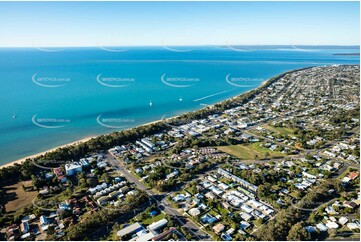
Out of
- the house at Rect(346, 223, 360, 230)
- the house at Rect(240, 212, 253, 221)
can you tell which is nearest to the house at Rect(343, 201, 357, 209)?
the house at Rect(346, 223, 360, 230)

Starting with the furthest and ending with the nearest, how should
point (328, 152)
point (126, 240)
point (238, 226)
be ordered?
point (328, 152) → point (238, 226) → point (126, 240)

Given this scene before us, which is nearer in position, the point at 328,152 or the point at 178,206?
the point at 178,206

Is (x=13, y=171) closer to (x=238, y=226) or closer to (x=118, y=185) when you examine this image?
(x=118, y=185)

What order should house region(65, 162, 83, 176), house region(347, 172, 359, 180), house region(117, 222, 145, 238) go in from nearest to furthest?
house region(117, 222, 145, 238) < house region(347, 172, 359, 180) < house region(65, 162, 83, 176)

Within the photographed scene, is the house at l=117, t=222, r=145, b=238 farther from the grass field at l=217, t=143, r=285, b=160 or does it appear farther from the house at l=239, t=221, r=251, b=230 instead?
the grass field at l=217, t=143, r=285, b=160

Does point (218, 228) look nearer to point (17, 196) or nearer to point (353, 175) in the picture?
point (353, 175)

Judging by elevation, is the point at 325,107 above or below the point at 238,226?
above

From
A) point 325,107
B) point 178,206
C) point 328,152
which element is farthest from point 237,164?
point 325,107
